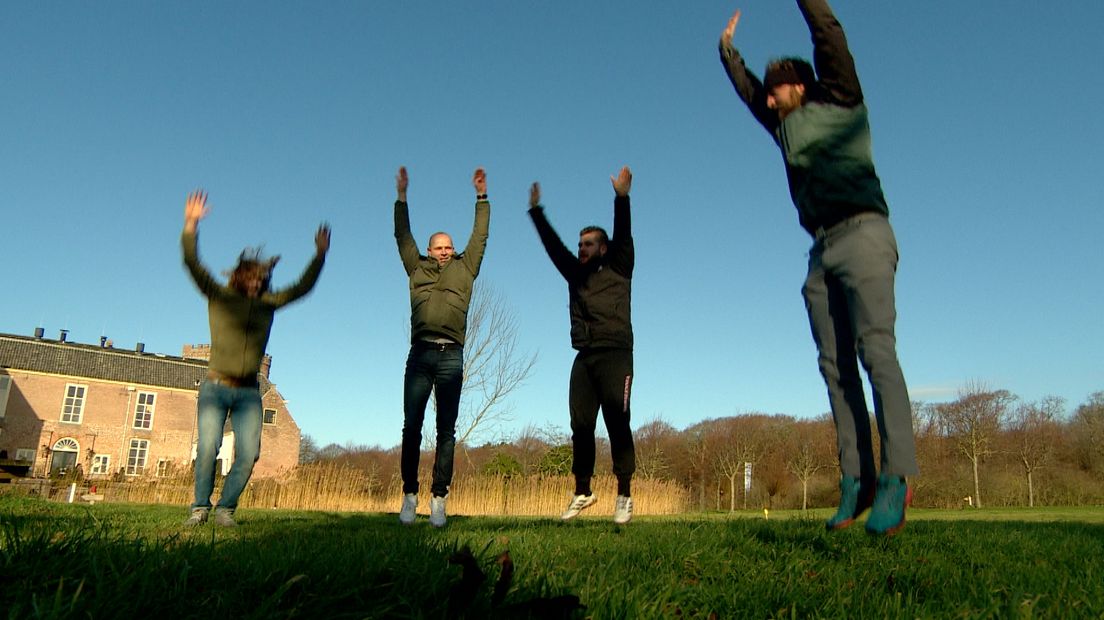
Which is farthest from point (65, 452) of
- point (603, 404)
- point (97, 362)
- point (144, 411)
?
point (603, 404)

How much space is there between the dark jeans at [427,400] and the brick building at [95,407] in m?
35.3

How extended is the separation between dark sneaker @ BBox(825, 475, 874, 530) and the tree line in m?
25.7

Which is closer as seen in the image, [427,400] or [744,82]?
[744,82]

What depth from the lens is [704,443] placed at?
45.9 meters

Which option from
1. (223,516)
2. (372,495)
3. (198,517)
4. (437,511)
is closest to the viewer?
(198,517)

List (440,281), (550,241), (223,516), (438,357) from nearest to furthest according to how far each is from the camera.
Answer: (223,516) → (438,357) → (440,281) → (550,241)

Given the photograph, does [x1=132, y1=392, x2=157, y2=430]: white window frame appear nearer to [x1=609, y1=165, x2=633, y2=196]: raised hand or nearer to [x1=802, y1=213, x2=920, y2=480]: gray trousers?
[x1=609, y1=165, x2=633, y2=196]: raised hand

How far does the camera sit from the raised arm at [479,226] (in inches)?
231

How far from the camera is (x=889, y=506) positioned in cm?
265

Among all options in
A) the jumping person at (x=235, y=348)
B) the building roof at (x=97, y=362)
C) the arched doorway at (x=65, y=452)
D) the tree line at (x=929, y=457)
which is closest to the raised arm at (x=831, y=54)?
the jumping person at (x=235, y=348)

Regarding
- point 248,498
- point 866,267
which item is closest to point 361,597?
point 866,267

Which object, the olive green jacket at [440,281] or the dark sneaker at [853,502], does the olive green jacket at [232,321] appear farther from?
the dark sneaker at [853,502]

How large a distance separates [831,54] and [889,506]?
1.78 metres

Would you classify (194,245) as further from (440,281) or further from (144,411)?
(144,411)
